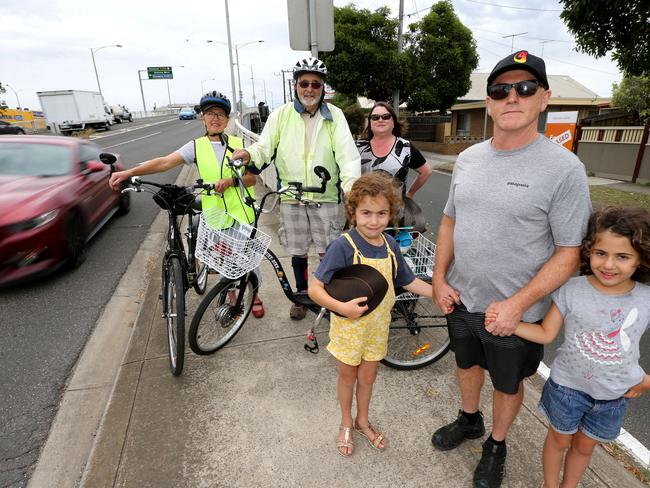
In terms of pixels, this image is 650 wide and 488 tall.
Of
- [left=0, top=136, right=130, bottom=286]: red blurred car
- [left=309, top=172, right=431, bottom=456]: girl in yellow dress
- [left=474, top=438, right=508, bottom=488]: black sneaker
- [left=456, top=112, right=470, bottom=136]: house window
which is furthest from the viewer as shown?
[left=456, top=112, right=470, bottom=136]: house window

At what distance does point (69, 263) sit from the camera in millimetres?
4840

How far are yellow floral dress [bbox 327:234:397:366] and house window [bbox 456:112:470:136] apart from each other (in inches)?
996

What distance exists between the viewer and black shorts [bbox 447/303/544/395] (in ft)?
5.98

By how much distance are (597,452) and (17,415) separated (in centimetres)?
360

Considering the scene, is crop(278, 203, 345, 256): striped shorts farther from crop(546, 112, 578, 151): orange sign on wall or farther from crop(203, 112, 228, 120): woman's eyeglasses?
crop(546, 112, 578, 151): orange sign on wall

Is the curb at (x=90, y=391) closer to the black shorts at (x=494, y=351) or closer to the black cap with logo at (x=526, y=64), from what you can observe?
the black shorts at (x=494, y=351)

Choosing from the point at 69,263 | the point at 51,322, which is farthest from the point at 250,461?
the point at 69,263

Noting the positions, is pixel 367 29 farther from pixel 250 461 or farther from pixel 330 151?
pixel 250 461

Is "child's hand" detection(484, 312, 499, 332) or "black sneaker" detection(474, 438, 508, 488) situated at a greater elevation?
"child's hand" detection(484, 312, 499, 332)

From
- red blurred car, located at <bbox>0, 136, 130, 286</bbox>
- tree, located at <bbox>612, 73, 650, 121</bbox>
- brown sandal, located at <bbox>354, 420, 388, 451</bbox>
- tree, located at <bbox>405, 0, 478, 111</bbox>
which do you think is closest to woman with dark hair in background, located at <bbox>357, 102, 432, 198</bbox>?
brown sandal, located at <bbox>354, 420, 388, 451</bbox>

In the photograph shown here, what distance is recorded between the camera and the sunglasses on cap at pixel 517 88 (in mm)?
1607

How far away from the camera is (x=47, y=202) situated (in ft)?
14.6

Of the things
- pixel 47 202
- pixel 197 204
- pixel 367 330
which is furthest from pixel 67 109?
pixel 367 330

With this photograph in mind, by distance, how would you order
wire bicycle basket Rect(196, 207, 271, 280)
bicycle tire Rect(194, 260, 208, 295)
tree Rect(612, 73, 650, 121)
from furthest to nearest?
1. tree Rect(612, 73, 650, 121)
2. bicycle tire Rect(194, 260, 208, 295)
3. wire bicycle basket Rect(196, 207, 271, 280)
